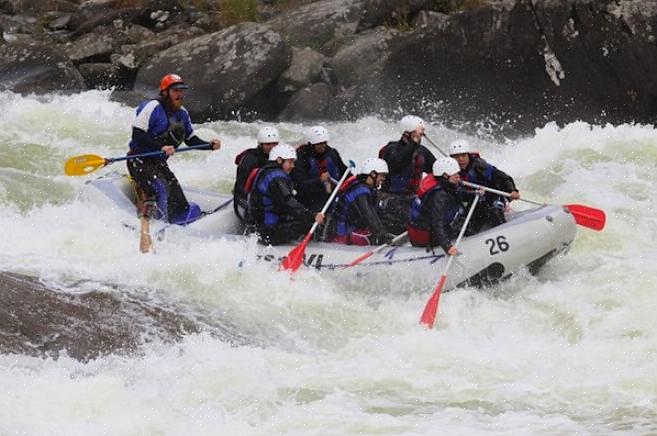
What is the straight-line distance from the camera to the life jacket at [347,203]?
943 cm

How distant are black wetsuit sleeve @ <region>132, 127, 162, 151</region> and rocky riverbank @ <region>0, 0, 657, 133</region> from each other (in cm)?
642

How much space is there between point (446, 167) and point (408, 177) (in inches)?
45.2

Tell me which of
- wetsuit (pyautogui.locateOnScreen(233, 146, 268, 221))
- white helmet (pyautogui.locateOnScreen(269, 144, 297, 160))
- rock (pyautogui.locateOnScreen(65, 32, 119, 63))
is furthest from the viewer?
rock (pyautogui.locateOnScreen(65, 32, 119, 63))

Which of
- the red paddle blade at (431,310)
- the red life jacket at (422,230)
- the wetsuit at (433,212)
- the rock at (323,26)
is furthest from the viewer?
the rock at (323,26)

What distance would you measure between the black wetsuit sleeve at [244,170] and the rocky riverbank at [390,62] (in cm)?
634

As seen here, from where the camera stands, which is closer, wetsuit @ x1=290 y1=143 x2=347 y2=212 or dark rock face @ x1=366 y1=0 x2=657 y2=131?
wetsuit @ x1=290 y1=143 x2=347 y2=212

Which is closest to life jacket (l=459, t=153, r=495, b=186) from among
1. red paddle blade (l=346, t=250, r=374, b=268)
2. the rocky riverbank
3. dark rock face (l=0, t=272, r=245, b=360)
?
red paddle blade (l=346, t=250, r=374, b=268)

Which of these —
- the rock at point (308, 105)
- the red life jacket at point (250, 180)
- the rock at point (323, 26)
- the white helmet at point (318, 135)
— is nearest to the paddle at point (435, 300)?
the white helmet at point (318, 135)

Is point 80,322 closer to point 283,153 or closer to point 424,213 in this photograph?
point 283,153

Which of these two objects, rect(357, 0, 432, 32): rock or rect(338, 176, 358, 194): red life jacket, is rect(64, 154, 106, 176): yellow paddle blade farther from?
rect(357, 0, 432, 32): rock

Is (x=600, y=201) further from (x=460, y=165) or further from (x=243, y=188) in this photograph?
(x=243, y=188)

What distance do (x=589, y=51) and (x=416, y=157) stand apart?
5.46 meters

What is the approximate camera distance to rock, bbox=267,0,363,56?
1847cm

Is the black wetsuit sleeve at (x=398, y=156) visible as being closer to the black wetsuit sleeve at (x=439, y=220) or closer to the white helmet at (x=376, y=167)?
the white helmet at (x=376, y=167)
